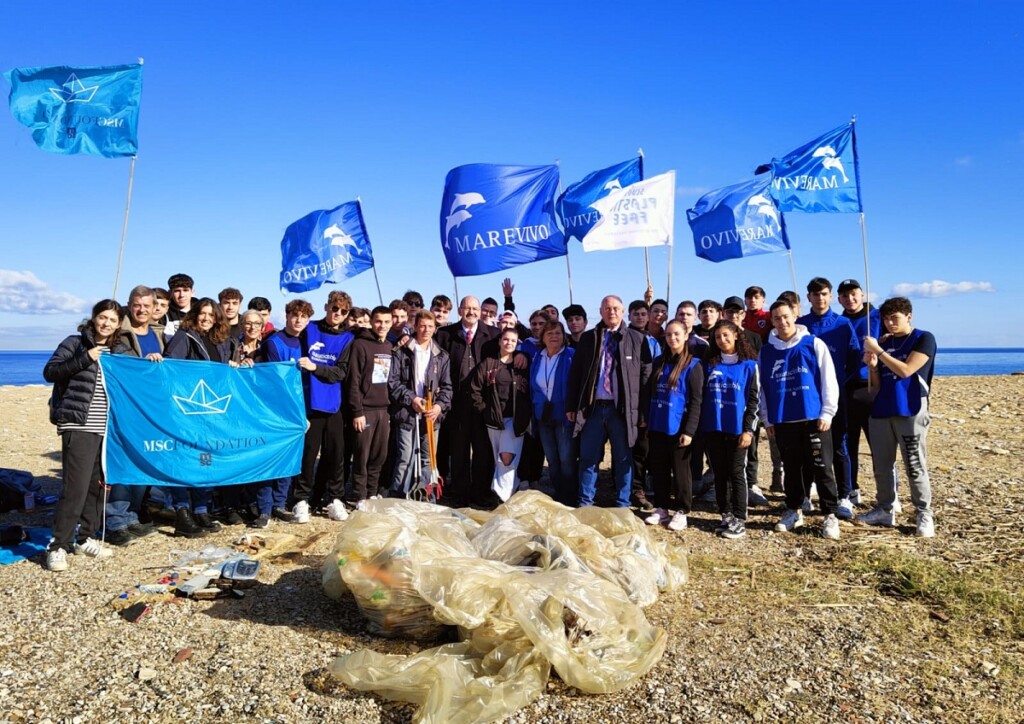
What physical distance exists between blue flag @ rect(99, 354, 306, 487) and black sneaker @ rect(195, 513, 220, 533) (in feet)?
1.39

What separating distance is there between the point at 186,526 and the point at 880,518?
22.4 feet

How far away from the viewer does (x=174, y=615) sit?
4551 mm

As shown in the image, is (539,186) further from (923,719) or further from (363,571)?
(923,719)

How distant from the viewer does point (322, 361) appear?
23.9 ft

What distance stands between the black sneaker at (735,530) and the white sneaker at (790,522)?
15.0 inches

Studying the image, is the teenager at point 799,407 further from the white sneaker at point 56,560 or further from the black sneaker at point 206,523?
the white sneaker at point 56,560

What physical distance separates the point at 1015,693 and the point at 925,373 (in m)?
3.54

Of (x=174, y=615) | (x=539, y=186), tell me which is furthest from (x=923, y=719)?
(x=539, y=186)

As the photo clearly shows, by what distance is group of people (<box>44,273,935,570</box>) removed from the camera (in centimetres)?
632

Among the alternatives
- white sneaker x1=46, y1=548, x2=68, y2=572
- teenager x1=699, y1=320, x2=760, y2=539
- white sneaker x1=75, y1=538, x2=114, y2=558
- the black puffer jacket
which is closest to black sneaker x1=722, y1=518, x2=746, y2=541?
teenager x1=699, y1=320, x2=760, y2=539

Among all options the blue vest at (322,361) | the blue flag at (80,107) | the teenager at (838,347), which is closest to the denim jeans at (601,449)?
the teenager at (838,347)

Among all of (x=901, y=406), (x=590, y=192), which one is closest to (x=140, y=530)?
(x=590, y=192)

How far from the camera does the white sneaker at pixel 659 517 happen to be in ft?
22.4

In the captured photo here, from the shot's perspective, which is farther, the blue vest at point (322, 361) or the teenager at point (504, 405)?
the teenager at point (504, 405)
